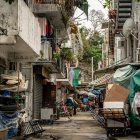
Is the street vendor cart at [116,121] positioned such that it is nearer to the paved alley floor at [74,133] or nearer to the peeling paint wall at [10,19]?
the paved alley floor at [74,133]

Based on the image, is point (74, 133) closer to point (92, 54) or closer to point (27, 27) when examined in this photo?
point (27, 27)

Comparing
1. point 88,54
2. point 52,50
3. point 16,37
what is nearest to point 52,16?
point 52,50

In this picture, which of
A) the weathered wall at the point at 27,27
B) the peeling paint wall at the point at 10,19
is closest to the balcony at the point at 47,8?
the weathered wall at the point at 27,27

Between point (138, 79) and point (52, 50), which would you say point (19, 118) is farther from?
point (52, 50)

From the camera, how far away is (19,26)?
1298cm

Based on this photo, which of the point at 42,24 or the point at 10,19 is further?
the point at 42,24

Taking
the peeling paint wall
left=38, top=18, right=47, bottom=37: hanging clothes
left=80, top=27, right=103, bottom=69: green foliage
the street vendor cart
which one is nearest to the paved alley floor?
the street vendor cart

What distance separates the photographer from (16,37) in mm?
13039

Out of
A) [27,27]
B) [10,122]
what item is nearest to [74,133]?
[10,122]

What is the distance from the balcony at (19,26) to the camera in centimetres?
1285

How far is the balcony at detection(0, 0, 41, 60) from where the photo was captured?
506 inches

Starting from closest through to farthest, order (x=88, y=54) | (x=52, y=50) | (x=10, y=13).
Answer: (x=10, y=13) < (x=52, y=50) < (x=88, y=54)

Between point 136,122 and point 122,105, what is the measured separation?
44.3 inches

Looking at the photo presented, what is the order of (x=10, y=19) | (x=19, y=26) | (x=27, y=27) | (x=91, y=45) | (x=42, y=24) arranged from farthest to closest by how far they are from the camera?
1. (x=91, y=45)
2. (x=42, y=24)
3. (x=27, y=27)
4. (x=19, y=26)
5. (x=10, y=19)
